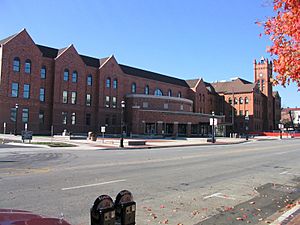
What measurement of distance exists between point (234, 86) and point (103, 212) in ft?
355

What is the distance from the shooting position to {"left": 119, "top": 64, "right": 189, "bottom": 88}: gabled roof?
77.1 m

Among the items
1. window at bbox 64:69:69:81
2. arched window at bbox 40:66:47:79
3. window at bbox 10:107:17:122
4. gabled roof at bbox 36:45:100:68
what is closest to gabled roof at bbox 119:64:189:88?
gabled roof at bbox 36:45:100:68

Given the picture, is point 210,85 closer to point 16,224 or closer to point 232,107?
point 232,107

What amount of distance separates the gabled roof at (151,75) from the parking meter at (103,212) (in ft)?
241

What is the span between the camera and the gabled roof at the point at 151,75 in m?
→ 77.1

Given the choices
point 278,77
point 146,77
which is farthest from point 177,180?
point 146,77

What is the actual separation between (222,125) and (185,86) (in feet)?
57.9

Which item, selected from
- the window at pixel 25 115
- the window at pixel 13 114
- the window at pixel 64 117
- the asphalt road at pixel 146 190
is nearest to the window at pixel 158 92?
the window at pixel 64 117

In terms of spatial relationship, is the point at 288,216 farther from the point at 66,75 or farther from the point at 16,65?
the point at 66,75

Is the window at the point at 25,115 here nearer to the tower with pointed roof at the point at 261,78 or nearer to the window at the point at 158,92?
the window at the point at 158,92

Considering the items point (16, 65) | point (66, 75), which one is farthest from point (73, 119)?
point (16, 65)

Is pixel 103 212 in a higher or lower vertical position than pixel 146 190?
higher

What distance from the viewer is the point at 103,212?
242cm

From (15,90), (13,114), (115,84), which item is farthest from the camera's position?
(115,84)
